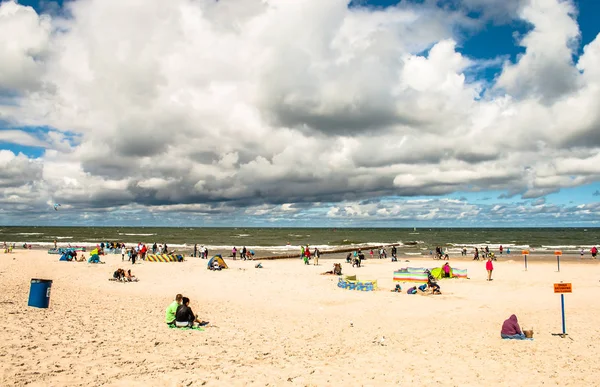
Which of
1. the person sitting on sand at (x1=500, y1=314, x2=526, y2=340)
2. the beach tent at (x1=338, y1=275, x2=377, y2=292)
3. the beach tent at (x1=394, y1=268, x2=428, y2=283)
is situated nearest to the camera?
the person sitting on sand at (x1=500, y1=314, x2=526, y2=340)

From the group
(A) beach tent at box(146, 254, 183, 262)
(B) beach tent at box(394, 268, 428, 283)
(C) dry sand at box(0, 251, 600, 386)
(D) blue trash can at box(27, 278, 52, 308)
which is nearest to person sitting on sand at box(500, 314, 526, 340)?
(C) dry sand at box(0, 251, 600, 386)

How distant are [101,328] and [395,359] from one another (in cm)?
875

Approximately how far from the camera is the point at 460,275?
98.3 ft

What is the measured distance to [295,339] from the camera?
12781 millimetres

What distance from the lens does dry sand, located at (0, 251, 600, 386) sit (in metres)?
9.05

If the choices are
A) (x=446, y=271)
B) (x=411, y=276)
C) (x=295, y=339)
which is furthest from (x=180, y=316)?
(x=446, y=271)

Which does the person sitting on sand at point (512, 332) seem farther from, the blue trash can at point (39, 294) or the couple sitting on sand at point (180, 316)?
the blue trash can at point (39, 294)

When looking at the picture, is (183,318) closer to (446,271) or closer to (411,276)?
(411,276)

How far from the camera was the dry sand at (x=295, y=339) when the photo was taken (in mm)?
9055

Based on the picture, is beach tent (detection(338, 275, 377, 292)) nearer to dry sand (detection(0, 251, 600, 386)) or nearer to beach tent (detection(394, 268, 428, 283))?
dry sand (detection(0, 251, 600, 386))

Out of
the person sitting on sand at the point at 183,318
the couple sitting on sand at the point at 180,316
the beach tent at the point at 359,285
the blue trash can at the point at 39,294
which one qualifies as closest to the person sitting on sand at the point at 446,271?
the beach tent at the point at 359,285

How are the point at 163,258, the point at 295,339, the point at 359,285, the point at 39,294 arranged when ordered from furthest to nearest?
the point at 163,258, the point at 359,285, the point at 39,294, the point at 295,339

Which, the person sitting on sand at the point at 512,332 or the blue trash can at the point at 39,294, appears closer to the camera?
the person sitting on sand at the point at 512,332

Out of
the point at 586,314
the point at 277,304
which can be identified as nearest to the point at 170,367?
the point at 277,304
